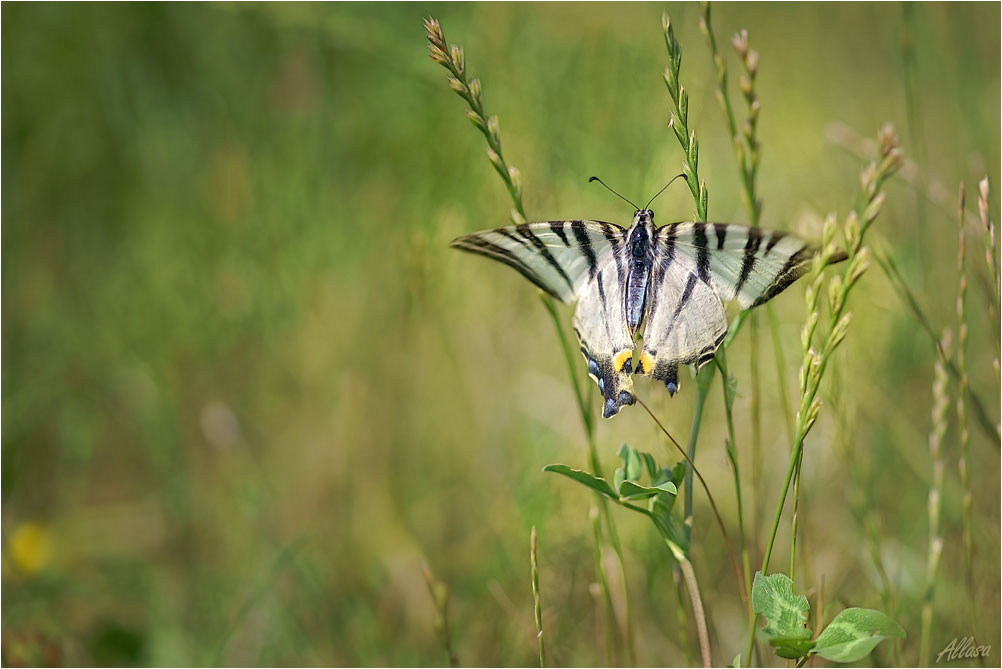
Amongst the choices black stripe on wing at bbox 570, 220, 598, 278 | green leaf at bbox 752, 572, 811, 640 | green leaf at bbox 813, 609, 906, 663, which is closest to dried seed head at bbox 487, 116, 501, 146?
black stripe on wing at bbox 570, 220, 598, 278

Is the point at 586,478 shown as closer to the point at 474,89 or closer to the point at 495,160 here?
the point at 495,160

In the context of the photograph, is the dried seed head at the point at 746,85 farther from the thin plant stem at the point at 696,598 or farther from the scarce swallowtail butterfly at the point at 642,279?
the thin plant stem at the point at 696,598

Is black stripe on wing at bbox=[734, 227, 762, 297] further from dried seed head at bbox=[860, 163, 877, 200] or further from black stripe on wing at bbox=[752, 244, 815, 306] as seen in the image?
dried seed head at bbox=[860, 163, 877, 200]

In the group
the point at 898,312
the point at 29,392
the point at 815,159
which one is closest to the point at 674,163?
the point at 898,312

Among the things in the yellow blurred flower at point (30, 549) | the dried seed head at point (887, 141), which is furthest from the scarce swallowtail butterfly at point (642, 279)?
the yellow blurred flower at point (30, 549)

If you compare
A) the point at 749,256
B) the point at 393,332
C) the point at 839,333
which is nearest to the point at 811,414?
the point at 839,333

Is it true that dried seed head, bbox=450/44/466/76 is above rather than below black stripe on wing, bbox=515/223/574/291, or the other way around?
above

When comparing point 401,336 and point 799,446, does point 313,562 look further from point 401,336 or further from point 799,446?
point 799,446
